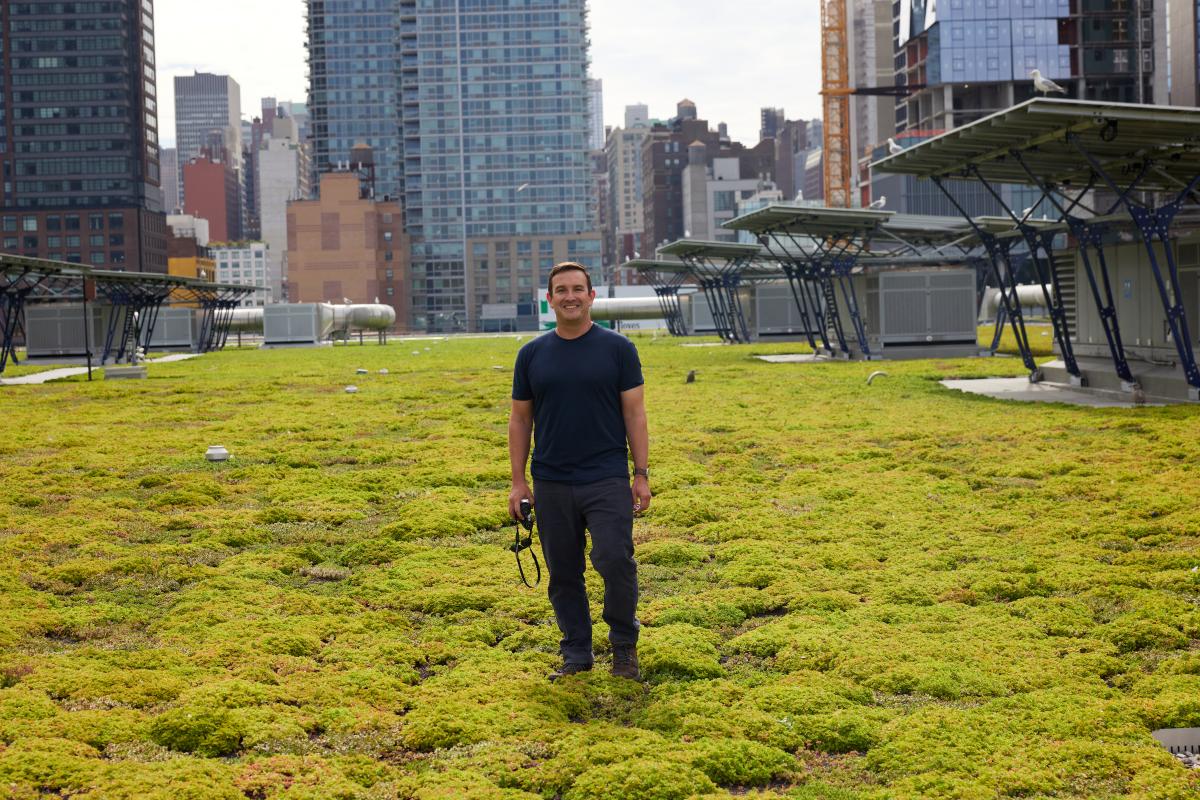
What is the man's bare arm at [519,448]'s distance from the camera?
7.87 m

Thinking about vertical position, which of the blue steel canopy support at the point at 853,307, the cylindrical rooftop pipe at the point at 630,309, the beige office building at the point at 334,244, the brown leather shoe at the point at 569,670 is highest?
the beige office building at the point at 334,244

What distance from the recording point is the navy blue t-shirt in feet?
25.1

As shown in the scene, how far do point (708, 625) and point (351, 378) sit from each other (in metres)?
33.4

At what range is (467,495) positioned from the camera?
1525 cm

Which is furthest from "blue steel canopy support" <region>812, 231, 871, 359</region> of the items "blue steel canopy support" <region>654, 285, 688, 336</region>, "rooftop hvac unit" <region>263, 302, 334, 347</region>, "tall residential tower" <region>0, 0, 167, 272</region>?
"tall residential tower" <region>0, 0, 167, 272</region>

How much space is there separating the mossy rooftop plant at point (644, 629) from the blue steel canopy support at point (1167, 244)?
631 centimetres

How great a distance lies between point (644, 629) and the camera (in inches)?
347

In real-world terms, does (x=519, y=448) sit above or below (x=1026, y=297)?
below

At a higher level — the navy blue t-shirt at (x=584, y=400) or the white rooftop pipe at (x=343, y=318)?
the white rooftop pipe at (x=343, y=318)

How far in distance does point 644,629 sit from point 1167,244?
64.6 ft

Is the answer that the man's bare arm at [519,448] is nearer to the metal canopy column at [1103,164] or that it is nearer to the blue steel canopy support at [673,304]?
the metal canopy column at [1103,164]

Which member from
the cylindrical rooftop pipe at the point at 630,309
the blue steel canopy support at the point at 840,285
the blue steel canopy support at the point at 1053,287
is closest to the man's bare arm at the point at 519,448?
the blue steel canopy support at the point at 1053,287

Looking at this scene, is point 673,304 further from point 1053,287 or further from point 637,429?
point 637,429

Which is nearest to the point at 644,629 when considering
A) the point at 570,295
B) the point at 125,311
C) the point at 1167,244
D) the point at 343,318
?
the point at 570,295
